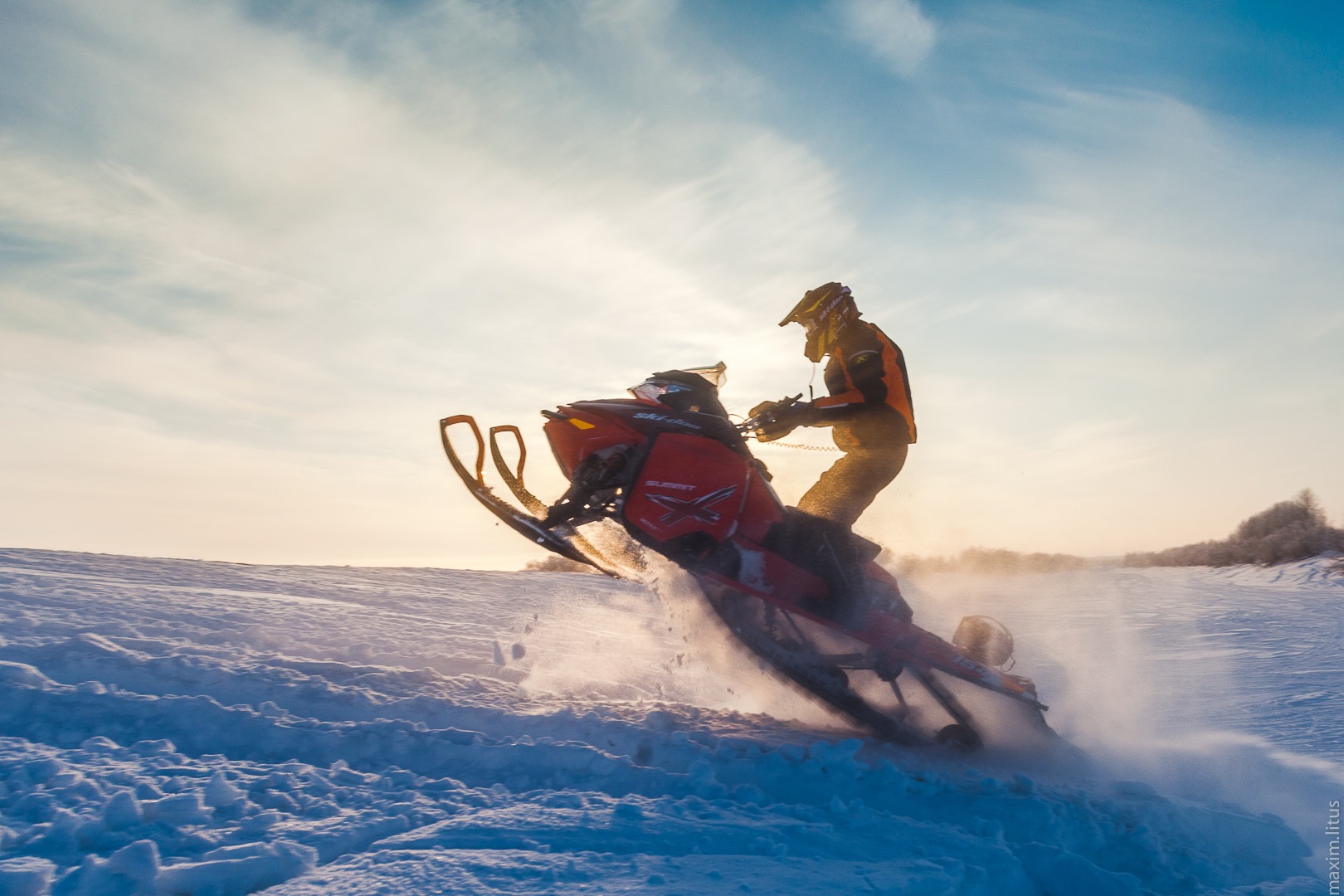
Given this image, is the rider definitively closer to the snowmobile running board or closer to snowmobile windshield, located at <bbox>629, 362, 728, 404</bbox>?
snowmobile windshield, located at <bbox>629, 362, 728, 404</bbox>

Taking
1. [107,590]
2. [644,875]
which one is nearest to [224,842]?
[644,875]

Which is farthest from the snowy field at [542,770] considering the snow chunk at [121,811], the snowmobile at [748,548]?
the snowmobile at [748,548]

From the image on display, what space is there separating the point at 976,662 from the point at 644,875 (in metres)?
2.87

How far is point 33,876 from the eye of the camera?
1.89 m

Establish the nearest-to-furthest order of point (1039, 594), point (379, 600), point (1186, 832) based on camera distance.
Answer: point (1186, 832), point (379, 600), point (1039, 594)

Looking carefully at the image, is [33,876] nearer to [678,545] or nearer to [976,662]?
[678,545]

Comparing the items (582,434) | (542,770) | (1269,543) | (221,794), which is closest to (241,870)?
(221,794)

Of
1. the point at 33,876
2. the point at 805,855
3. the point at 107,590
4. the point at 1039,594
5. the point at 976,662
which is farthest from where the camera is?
the point at 1039,594

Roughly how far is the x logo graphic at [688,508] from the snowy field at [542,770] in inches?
21.6

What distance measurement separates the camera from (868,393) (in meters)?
4.36

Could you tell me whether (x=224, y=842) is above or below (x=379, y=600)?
below

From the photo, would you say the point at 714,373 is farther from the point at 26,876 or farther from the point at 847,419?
the point at 26,876

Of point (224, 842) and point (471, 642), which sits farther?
point (471, 642)

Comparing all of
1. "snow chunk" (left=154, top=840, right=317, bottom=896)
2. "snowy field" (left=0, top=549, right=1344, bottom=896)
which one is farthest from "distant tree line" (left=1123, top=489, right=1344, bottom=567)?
"snow chunk" (left=154, top=840, right=317, bottom=896)
